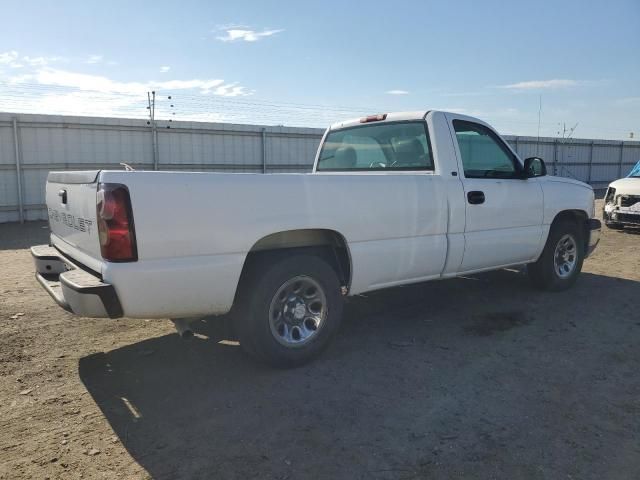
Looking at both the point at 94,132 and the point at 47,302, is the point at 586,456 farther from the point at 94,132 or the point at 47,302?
the point at 94,132

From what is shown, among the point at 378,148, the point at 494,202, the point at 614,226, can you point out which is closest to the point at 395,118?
the point at 378,148

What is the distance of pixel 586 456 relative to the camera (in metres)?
2.75

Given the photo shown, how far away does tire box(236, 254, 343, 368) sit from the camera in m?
3.63

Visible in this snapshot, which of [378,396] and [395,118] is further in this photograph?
[395,118]

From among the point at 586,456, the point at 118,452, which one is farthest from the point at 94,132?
the point at 586,456

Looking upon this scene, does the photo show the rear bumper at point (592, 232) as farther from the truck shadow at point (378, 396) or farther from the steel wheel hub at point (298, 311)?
the steel wheel hub at point (298, 311)

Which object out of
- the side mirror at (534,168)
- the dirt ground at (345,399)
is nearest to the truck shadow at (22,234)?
the dirt ground at (345,399)

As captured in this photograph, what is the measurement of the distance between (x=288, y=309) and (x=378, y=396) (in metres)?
0.93

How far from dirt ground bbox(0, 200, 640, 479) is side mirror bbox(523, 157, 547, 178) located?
4.67 ft

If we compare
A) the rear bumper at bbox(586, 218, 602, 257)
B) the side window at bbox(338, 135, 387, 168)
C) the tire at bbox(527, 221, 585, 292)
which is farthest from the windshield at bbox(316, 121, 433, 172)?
the rear bumper at bbox(586, 218, 602, 257)

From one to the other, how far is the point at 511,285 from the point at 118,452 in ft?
16.8

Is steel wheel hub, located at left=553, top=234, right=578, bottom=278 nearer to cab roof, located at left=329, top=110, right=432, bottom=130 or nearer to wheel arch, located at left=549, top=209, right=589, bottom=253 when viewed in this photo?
wheel arch, located at left=549, top=209, right=589, bottom=253

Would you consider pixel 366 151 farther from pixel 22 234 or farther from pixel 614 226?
pixel 22 234

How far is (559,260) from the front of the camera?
6.16 m
